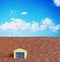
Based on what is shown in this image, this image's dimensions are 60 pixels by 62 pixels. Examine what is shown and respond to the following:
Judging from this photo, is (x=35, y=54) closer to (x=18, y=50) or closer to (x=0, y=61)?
(x=18, y=50)

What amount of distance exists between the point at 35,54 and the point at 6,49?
136 inches

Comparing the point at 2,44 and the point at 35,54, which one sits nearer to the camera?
the point at 35,54

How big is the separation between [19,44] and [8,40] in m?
1.81

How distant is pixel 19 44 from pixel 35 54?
9.80 feet

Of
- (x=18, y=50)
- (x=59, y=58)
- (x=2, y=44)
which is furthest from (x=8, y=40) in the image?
(x=59, y=58)

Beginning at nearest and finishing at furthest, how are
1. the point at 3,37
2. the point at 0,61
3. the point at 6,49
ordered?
1. the point at 0,61
2. the point at 6,49
3. the point at 3,37

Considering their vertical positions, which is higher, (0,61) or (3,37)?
(3,37)

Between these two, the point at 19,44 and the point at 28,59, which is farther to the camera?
the point at 19,44

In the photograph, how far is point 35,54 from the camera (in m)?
36.1

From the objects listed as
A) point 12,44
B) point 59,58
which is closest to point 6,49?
point 12,44

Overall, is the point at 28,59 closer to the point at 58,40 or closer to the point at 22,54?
the point at 22,54

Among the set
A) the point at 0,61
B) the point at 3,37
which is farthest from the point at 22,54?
the point at 3,37

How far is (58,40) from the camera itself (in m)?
39.2

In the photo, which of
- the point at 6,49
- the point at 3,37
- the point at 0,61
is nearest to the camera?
the point at 0,61
